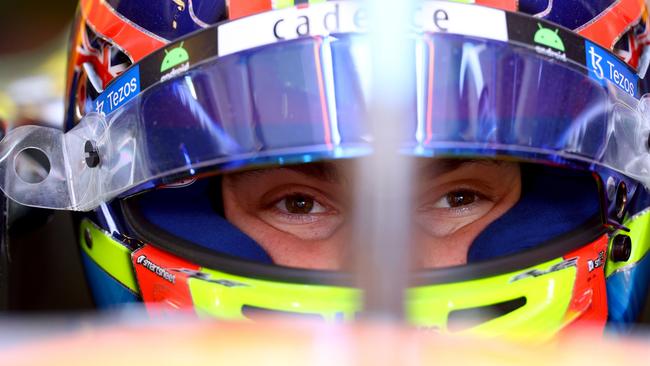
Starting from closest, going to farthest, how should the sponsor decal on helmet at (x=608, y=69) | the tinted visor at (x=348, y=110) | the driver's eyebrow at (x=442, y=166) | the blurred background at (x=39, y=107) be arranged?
the tinted visor at (x=348, y=110)
the sponsor decal on helmet at (x=608, y=69)
the driver's eyebrow at (x=442, y=166)
the blurred background at (x=39, y=107)

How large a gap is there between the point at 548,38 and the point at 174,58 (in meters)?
0.32

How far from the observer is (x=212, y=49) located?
772mm

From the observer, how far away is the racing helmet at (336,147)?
0.72 meters

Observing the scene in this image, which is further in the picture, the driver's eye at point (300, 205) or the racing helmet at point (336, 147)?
the driver's eye at point (300, 205)

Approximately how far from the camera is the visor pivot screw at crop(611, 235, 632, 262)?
924mm

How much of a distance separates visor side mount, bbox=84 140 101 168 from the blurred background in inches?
12.5

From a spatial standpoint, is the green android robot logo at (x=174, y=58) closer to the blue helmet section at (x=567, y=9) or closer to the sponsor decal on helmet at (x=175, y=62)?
the sponsor decal on helmet at (x=175, y=62)

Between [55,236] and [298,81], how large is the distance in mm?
766

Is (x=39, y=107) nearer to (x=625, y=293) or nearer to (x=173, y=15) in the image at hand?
(x=173, y=15)

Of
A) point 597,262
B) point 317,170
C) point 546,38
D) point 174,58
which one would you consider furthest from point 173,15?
point 597,262

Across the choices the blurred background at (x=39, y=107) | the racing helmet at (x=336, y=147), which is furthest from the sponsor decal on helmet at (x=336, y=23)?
the blurred background at (x=39, y=107)

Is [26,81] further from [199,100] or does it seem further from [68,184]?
[199,100]

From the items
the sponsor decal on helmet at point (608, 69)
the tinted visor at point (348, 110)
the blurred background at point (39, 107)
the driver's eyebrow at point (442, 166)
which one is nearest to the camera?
the tinted visor at point (348, 110)

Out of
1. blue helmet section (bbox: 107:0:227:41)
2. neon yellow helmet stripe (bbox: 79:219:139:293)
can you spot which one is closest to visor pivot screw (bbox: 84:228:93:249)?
neon yellow helmet stripe (bbox: 79:219:139:293)
